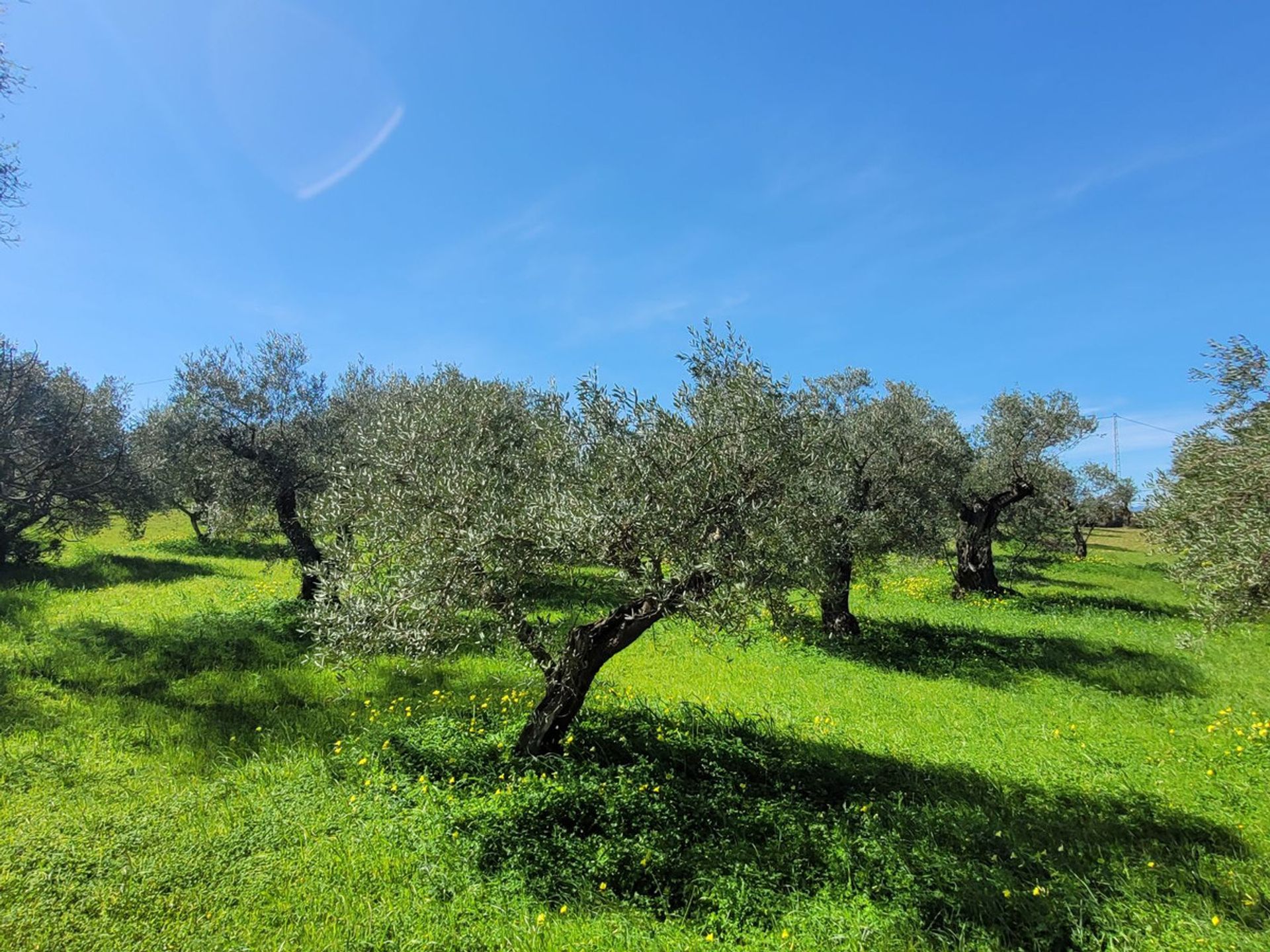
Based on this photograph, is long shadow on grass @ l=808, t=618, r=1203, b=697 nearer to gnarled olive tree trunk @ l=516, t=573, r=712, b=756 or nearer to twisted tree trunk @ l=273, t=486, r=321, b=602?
gnarled olive tree trunk @ l=516, t=573, r=712, b=756

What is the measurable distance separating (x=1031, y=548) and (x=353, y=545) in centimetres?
4269

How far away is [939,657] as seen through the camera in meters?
18.8

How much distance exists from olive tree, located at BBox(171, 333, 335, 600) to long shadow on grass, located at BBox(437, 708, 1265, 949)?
12.5 m

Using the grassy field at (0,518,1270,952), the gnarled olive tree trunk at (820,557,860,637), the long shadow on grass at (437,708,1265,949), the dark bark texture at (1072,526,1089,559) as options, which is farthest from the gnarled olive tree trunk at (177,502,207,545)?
the dark bark texture at (1072,526,1089,559)

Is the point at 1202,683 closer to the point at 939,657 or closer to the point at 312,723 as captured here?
the point at 939,657

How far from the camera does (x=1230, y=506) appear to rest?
33.7ft

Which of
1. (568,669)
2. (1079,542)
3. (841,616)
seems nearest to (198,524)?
(841,616)

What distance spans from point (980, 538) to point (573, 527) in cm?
2657

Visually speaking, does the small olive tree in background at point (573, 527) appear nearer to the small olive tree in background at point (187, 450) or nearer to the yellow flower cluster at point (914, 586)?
the small olive tree in background at point (187, 450)

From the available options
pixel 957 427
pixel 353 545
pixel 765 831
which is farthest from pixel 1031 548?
pixel 353 545

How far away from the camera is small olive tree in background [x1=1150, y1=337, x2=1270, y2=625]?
951 centimetres

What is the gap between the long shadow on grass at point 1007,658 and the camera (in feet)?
54.3

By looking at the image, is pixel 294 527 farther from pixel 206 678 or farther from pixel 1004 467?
pixel 1004 467

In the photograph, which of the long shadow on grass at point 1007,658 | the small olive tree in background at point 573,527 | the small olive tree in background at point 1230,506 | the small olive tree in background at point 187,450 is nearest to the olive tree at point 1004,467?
the long shadow on grass at point 1007,658
